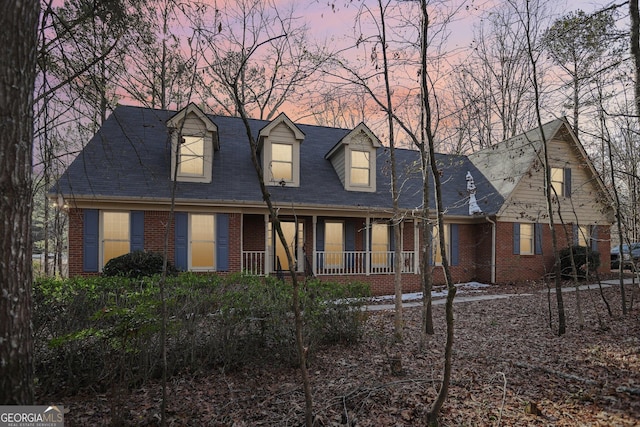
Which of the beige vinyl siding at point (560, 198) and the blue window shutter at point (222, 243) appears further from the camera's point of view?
the beige vinyl siding at point (560, 198)

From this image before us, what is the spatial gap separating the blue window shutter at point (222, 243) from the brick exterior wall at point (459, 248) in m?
Result: 0.15

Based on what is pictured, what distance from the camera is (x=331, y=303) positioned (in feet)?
18.5

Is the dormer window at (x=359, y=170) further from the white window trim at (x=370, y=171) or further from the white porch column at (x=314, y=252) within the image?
the white porch column at (x=314, y=252)

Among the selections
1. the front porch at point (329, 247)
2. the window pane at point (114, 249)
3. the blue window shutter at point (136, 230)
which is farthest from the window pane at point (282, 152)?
the window pane at point (114, 249)

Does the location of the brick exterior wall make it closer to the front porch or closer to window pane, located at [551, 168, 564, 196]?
the front porch

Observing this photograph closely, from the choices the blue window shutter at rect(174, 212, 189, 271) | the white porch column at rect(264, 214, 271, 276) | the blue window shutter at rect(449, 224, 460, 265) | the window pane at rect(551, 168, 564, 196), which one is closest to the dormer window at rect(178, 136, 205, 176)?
the blue window shutter at rect(174, 212, 189, 271)

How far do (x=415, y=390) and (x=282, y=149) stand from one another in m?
10.8

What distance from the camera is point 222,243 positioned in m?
11.9

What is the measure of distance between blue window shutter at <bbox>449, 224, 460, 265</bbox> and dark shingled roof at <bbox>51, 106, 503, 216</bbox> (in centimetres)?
73

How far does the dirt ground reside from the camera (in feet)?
11.7

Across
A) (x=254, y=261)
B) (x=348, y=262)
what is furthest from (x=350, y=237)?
(x=254, y=261)

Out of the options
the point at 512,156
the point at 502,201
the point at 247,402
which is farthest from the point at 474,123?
the point at 247,402

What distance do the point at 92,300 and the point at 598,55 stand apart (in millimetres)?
10653

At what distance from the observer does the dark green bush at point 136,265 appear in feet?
31.7
